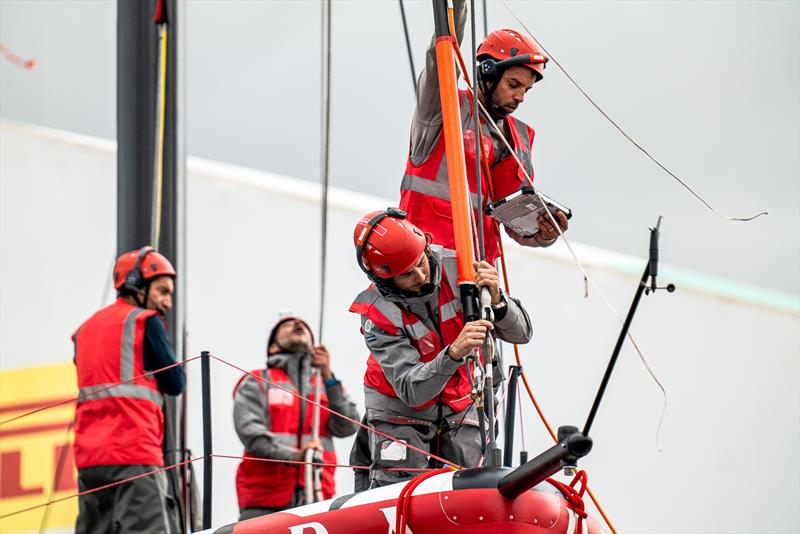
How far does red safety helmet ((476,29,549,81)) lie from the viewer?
247 cm

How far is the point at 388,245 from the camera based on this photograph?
7.43ft

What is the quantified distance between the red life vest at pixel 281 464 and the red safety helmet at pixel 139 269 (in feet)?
1.78

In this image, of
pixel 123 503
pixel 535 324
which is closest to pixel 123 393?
pixel 123 503

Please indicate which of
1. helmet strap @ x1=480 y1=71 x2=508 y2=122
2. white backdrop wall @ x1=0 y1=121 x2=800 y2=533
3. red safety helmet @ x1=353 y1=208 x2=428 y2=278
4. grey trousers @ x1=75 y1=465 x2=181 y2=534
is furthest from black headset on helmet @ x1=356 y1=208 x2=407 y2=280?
white backdrop wall @ x1=0 y1=121 x2=800 y2=533

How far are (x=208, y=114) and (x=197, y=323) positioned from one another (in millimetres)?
1244

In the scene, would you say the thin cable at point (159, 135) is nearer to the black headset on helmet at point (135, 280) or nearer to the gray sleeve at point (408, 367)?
the black headset on helmet at point (135, 280)

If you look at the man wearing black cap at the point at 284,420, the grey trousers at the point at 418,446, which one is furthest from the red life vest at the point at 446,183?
the man wearing black cap at the point at 284,420

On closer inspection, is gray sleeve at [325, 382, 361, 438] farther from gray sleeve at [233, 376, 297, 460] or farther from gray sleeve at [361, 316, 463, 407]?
gray sleeve at [361, 316, 463, 407]

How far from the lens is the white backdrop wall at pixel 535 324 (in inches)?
169

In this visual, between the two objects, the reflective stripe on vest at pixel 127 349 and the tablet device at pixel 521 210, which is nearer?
the tablet device at pixel 521 210

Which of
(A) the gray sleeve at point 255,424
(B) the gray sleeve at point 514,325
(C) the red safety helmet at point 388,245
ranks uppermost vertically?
(C) the red safety helmet at point 388,245

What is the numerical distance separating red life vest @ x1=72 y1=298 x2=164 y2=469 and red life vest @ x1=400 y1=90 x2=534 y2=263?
4.01ft

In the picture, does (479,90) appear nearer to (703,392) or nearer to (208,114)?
(703,392)

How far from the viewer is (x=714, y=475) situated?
4309 mm
